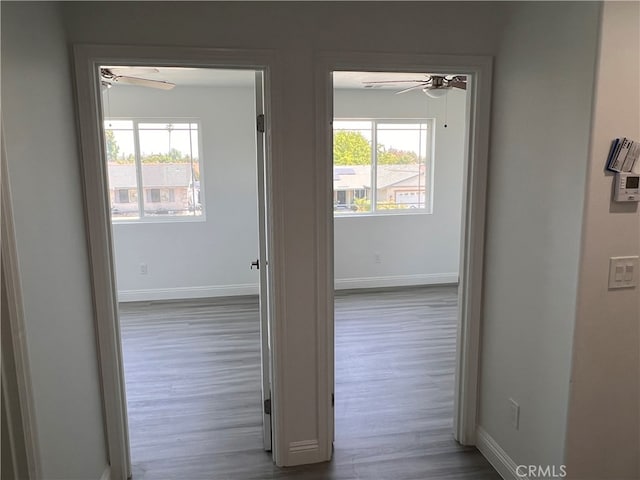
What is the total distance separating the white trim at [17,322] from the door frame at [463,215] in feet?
4.14

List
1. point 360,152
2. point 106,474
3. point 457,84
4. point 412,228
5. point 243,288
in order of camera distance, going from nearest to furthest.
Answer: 1. point 106,474
2. point 457,84
3. point 243,288
4. point 360,152
5. point 412,228

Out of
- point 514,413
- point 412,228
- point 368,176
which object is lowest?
point 514,413

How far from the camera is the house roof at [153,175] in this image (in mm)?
5230

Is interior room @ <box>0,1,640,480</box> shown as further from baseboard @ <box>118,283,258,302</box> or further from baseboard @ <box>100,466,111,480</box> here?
baseboard @ <box>118,283,258,302</box>

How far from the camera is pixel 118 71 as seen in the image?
13.1 ft

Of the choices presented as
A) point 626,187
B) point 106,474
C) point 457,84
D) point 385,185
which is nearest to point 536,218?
point 626,187

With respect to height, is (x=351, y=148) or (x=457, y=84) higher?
(x=457, y=84)

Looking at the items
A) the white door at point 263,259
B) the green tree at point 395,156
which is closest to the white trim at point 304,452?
the white door at point 263,259

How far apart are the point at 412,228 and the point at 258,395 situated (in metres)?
3.33

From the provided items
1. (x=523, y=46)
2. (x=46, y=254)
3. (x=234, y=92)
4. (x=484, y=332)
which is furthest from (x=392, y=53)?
(x=234, y=92)

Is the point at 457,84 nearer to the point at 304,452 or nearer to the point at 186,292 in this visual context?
the point at 304,452

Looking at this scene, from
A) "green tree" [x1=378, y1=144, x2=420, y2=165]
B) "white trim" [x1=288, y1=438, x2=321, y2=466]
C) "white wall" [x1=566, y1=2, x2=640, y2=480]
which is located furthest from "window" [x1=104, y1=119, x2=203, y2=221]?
"white wall" [x1=566, y1=2, x2=640, y2=480]

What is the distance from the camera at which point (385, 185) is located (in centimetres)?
582

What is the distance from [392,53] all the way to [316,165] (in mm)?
636
